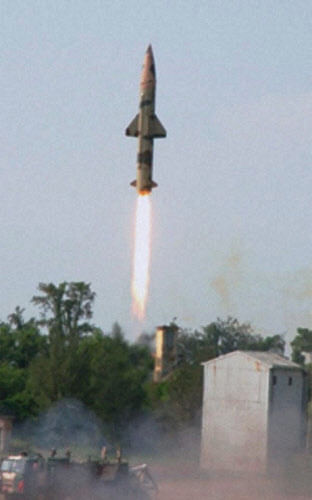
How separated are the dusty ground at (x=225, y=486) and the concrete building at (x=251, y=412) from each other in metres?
3.17

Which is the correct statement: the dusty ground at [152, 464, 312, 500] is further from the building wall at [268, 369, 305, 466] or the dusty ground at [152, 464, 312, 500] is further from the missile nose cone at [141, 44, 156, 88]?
the missile nose cone at [141, 44, 156, 88]

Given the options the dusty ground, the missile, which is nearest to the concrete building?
the dusty ground

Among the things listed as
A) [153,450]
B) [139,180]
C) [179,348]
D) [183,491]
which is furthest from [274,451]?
[179,348]

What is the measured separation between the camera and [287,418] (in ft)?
197

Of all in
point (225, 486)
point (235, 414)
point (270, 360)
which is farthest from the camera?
point (270, 360)

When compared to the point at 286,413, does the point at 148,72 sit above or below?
above

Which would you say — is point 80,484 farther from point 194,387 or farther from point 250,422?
point 194,387

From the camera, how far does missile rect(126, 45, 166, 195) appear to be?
38.1 m

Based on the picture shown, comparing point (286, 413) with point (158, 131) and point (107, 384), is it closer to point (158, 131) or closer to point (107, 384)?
point (107, 384)

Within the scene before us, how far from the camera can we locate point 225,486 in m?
49.5

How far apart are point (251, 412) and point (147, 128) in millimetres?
25748

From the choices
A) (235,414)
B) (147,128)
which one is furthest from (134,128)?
(235,414)

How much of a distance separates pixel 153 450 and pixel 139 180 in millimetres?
27900

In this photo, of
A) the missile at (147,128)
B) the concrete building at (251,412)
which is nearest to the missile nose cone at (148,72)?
the missile at (147,128)
